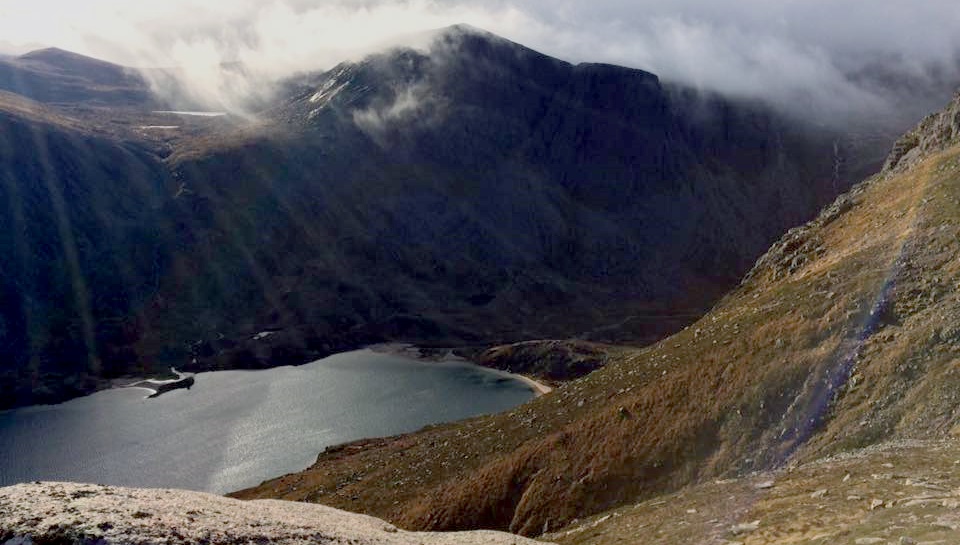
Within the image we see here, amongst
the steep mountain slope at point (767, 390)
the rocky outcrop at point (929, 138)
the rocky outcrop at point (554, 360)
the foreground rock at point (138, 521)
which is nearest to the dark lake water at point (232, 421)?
the rocky outcrop at point (554, 360)

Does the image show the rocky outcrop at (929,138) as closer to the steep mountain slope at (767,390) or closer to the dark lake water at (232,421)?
the steep mountain slope at (767,390)

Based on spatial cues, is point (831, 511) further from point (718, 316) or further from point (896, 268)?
point (718, 316)

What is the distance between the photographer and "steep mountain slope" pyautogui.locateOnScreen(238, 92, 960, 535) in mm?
36656

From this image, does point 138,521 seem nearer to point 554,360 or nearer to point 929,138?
point 929,138

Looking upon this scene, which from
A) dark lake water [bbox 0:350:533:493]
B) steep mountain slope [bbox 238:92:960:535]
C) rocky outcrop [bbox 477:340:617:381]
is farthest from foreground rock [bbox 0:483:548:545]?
rocky outcrop [bbox 477:340:617:381]

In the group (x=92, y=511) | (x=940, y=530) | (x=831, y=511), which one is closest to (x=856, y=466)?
(x=831, y=511)

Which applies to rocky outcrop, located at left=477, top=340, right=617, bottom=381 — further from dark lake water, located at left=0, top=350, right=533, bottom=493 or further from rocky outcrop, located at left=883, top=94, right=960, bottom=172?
rocky outcrop, located at left=883, top=94, right=960, bottom=172

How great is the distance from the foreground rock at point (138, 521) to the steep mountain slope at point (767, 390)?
77.2ft

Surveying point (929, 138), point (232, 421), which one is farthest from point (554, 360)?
point (929, 138)

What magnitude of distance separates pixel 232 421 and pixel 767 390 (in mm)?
125444

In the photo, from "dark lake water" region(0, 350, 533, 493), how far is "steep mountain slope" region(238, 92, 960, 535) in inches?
2546

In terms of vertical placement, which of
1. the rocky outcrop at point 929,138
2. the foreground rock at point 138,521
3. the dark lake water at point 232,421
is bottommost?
the dark lake water at point 232,421

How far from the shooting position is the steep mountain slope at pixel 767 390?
3666 cm

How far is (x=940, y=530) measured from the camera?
18562 mm
